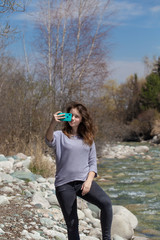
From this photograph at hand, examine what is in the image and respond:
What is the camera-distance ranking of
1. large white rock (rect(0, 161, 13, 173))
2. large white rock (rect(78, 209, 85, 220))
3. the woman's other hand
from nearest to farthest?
the woman's other hand → large white rock (rect(78, 209, 85, 220)) → large white rock (rect(0, 161, 13, 173))

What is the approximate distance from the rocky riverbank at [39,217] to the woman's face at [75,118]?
1587 millimetres

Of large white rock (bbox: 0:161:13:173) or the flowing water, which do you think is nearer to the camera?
the flowing water

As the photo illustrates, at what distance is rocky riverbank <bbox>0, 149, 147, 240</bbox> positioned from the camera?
13.5ft

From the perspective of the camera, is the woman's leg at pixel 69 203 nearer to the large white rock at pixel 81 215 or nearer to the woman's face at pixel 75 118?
the woman's face at pixel 75 118

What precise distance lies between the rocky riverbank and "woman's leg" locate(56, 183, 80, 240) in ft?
3.59

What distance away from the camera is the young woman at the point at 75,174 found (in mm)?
2879

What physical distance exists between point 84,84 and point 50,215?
7958mm

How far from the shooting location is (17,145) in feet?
35.7

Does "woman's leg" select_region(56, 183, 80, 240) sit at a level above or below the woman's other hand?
below

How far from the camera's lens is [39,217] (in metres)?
4.68

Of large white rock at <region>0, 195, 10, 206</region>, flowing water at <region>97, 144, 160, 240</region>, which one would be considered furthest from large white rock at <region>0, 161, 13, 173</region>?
large white rock at <region>0, 195, 10, 206</region>

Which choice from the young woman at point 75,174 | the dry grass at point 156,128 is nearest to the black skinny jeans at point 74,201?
the young woman at point 75,174

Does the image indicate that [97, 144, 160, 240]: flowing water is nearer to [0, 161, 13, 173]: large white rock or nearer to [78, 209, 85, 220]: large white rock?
[78, 209, 85, 220]: large white rock

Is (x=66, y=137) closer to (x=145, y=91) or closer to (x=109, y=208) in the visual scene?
(x=109, y=208)
